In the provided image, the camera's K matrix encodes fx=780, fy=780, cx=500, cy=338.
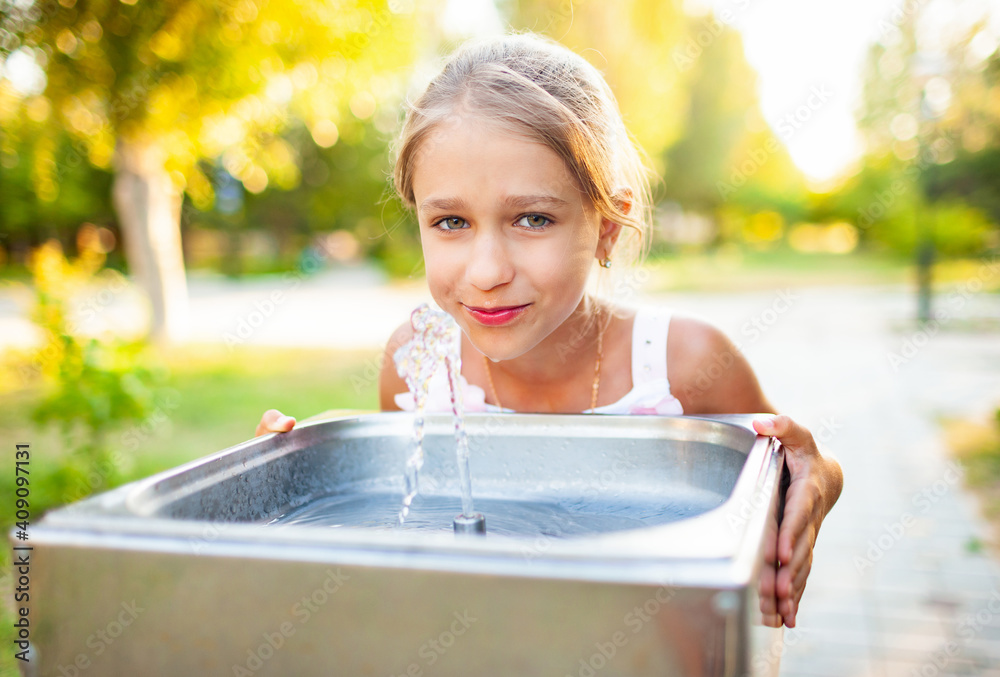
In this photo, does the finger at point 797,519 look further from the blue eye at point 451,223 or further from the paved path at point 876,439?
the paved path at point 876,439

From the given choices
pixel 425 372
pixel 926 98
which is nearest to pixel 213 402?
pixel 425 372

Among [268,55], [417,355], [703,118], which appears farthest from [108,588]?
[703,118]

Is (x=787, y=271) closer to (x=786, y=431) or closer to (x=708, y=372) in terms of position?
(x=708, y=372)

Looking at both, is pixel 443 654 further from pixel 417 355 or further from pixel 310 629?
pixel 417 355

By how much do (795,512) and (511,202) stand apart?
0.57m

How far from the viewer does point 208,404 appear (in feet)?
20.8

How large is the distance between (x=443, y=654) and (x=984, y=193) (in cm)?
2115

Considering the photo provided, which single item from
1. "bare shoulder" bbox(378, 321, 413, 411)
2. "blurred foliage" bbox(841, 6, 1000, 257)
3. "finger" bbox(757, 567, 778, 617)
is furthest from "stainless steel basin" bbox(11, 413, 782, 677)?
"blurred foliage" bbox(841, 6, 1000, 257)

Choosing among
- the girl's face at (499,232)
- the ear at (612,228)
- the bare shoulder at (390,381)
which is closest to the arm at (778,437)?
the ear at (612,228)

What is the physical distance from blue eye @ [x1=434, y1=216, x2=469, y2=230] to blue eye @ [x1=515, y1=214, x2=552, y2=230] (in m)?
0.09

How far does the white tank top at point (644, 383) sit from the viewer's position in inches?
64.0

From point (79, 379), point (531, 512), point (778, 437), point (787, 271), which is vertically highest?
point (778, 437)

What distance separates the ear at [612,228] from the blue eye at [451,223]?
1.20ft

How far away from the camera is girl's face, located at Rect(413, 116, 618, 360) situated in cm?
115
